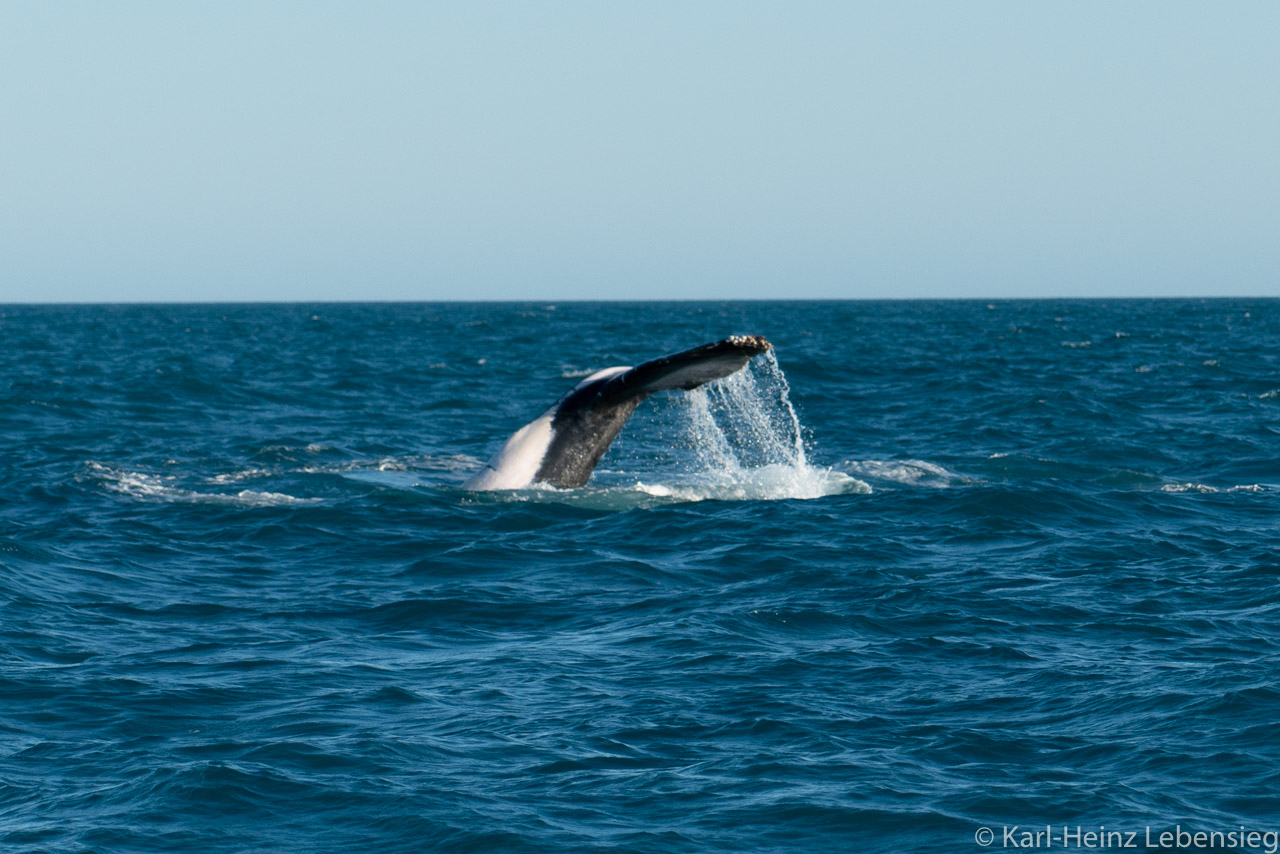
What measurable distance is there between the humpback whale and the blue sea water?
0.38 meters

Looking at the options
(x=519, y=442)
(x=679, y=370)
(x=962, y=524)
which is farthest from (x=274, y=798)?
(x=962, y=524)

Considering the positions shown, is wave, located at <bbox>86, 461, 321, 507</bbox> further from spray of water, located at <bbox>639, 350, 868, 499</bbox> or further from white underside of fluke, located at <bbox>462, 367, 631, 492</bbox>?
spray of water, located at <bbox>639, 350, 868, 499</bbox>

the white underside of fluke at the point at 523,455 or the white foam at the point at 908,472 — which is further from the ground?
the white underside of fluke at the point at 523,455

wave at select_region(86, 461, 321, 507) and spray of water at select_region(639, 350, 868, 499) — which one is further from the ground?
spray of water at select_region(639, 350, 868, 499)

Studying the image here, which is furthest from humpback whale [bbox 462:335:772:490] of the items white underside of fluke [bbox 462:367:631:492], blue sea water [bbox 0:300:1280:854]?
blue sea water [bbox 0:300:1280:854]

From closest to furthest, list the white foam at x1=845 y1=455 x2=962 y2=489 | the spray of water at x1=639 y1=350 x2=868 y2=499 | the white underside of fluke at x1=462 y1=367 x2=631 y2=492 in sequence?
the white underside of fluke at x1=462 y1=367 x2=631 y2=492, the spray of water at x1=639 y1=350 x2=868 y2=499, the white foam at x1=845 y1=455 x2=962 y2=489

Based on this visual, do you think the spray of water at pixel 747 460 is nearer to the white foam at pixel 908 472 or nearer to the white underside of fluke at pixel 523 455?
the white foam at pixel 908 472

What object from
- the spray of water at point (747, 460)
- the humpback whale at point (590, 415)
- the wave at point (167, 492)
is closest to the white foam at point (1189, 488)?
the spray of water at point (747, 460)

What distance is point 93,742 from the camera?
9.23 meters

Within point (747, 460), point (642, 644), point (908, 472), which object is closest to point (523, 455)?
point (642, 644)

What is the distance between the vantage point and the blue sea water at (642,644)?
8.09 m

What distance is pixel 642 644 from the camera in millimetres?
11539

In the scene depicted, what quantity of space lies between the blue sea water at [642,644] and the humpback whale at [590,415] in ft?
1.25

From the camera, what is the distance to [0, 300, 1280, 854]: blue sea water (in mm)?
8094
